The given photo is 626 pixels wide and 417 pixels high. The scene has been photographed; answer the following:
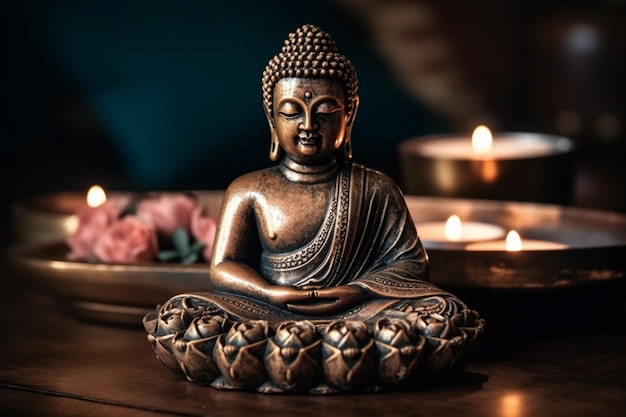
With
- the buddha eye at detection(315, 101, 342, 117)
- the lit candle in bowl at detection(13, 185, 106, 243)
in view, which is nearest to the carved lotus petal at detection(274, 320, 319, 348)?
the buddha eye at detection(315, 101, 342, 117)

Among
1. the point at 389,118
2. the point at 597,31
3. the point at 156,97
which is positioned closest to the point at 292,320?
the point at 156,97

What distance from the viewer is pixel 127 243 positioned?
4.98 feet

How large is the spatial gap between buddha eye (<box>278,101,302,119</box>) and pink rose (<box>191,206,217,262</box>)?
37 centimetres

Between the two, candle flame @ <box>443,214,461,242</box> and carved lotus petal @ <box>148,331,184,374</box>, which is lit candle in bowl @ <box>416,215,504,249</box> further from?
carved lotus petal @ <box>148,331,184,374</box>

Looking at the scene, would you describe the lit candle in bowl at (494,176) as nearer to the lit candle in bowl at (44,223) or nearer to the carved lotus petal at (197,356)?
the lit candle in bowl at (44,223)

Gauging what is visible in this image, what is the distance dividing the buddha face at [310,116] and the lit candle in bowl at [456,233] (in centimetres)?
29

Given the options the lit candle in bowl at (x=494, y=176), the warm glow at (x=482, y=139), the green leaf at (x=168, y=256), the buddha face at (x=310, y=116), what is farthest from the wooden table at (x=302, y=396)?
the warm glow at (x=482, y=139)

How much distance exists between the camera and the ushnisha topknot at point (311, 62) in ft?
4.01

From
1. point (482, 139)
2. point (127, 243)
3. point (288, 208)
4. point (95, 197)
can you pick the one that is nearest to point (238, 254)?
point (288, 208)

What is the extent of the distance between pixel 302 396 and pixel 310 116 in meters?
0.27

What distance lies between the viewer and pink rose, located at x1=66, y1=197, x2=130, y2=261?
1575 mm

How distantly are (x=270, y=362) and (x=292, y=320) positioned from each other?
0.21ft

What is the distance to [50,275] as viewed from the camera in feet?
4.85

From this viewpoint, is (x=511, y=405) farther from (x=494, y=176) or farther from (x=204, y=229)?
(x=494, y=176)
